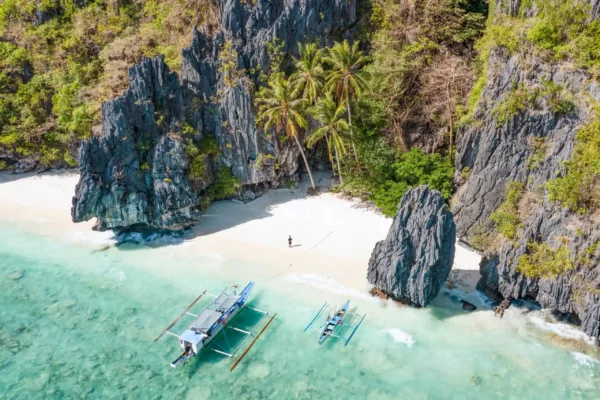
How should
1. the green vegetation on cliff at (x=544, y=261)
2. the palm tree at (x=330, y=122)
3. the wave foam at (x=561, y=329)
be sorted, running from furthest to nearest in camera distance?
1. the palm tree at (x=330, y=122)
2. the green vegetation on cliff at (x=544, y=261)
3. the wave foam at (x=561, y=329)

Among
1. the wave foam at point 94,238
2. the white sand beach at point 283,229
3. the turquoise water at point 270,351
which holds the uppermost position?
the white sand beach at point 283,229

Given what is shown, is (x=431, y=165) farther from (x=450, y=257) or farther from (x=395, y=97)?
(x=450, y=257)

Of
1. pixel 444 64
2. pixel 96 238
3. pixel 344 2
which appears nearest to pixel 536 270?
pixel 444 64

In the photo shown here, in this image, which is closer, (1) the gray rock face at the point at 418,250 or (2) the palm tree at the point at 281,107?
(1) the gray rock face at the point at 418,250

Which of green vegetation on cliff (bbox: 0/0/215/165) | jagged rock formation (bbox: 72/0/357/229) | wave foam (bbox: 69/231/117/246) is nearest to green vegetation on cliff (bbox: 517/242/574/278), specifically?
jagged rock formation (bbox: 72/0/357/229)

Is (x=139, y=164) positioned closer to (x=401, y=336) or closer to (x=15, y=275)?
(x=15, y=275)

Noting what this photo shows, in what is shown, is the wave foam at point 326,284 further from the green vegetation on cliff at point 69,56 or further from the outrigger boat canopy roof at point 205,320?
the green vegetation on cliff at point 69,56

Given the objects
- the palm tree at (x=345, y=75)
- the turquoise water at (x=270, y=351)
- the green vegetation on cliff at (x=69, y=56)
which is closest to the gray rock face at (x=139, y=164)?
the green vegetation on cliff at (x=69, y=56)
